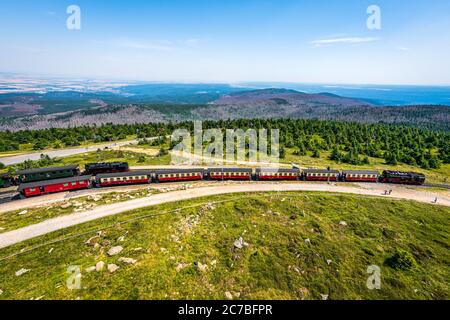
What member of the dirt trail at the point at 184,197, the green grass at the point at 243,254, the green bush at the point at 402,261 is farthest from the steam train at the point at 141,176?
the green bush at the point at 402,261

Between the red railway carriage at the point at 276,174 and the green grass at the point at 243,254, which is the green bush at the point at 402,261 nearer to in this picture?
the green grass at the point at 243,254

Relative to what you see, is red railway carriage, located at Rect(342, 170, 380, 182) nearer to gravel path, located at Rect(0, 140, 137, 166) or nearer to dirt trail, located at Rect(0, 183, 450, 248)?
dirt trail, located at Rect(0, 183, 450, 248)

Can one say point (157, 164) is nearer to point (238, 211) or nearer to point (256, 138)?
point (238, 211)

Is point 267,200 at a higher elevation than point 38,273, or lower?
higher

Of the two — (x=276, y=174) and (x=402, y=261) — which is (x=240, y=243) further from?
(x=276, y=174)

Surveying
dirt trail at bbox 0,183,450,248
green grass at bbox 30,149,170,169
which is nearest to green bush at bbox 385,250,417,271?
dirt trail at bbox 0,183,450,248

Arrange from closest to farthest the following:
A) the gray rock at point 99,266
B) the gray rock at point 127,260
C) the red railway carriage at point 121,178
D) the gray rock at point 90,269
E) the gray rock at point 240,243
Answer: the gray rock at point 90,269, the gray rock at point 99,266, the gray rock at point 127,260, the gray rock at point 240,243, the red railway carriage at point 121,178
